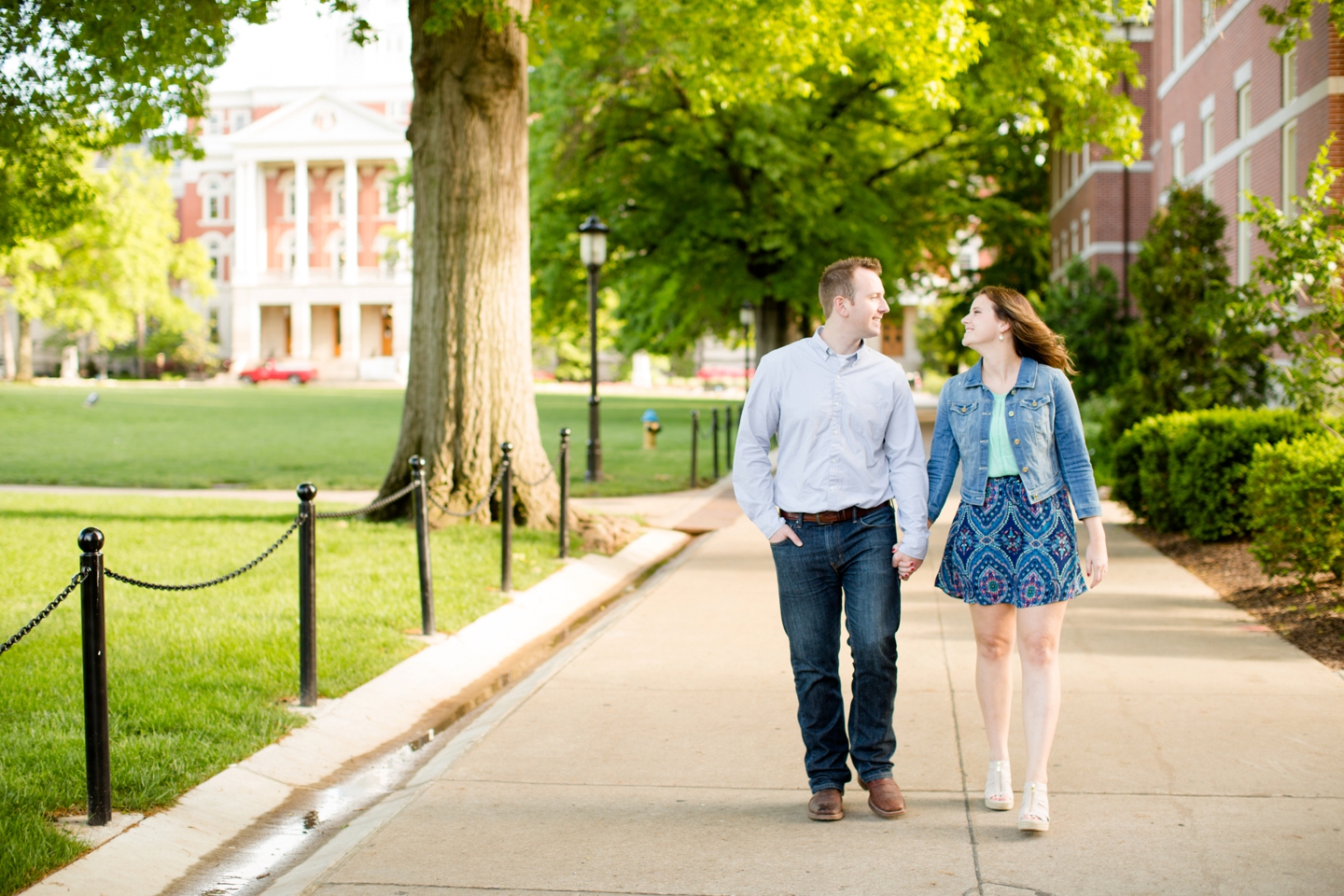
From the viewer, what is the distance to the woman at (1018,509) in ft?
14.7

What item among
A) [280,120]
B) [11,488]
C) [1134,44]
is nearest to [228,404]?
[11,488]

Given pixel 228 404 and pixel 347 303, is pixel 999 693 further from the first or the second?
pixel 347 303

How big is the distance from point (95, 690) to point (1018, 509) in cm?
318

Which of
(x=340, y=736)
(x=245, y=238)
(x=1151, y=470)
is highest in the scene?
(x=245, y=238)

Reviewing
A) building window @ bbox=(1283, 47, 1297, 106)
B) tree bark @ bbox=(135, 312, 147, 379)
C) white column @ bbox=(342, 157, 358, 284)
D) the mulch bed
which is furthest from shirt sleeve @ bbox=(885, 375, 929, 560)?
tree bark @ bbox=(135, 312, 147, 379)

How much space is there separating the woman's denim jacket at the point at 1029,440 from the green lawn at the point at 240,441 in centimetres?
1288

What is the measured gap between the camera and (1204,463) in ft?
36.2

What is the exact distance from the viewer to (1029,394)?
14.8 feet

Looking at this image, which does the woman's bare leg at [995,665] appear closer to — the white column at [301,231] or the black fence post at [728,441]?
the black fence post at [728,441]

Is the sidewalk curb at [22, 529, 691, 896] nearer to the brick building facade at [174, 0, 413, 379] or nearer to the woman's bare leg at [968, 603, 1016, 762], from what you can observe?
the woman's bare leg at [968, 603, 1016, 762]

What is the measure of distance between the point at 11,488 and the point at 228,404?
2439cm

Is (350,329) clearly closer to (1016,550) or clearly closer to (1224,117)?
(1224,117)

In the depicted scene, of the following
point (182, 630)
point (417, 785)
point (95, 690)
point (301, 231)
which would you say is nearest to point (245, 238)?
point (301, 231)

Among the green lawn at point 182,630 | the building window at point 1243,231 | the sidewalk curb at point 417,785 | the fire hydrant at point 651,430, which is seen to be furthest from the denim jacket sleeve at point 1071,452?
the fire hydrant at point 651,430
